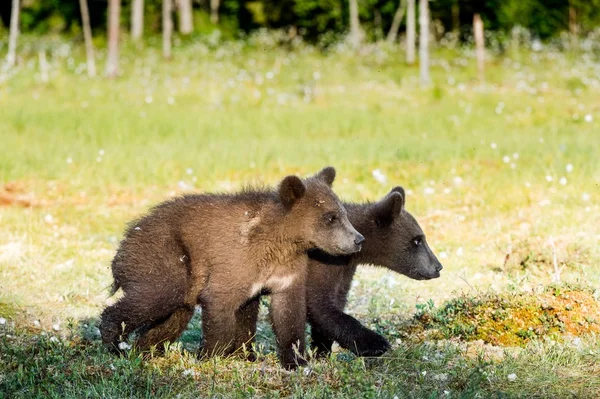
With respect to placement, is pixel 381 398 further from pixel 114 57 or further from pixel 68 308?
pixel 114 57

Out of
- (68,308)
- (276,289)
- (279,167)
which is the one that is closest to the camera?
(276,289)

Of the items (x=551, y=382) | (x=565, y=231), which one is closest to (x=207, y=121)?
(x=565, y=231)

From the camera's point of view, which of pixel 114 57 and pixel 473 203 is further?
pixel 114 57

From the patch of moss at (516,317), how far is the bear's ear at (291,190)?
1373 mm

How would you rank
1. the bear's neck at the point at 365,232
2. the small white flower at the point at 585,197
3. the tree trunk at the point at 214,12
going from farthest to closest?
1. the tree trunk at the point at 214,12
2. the small white flower at the point at 585,197
3. the bear's neck at the point at 365,232

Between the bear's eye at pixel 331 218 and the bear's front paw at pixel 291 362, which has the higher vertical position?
the bear's eye at pixel 331 218

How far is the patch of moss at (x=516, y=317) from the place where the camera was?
6.76 m

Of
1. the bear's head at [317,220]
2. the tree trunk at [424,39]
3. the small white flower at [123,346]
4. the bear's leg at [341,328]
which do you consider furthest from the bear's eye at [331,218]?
the tree trunk at [424,39]

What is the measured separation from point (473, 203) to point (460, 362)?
6151 mm

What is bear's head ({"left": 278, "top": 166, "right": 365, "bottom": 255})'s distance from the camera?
6.37 metres

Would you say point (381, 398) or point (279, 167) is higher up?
point (381, 398)

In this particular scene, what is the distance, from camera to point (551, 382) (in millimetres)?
5777

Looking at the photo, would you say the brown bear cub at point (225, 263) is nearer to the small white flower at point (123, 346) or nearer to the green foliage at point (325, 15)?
the small white flower at point (123, 346)

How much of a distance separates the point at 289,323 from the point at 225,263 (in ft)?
1.91
